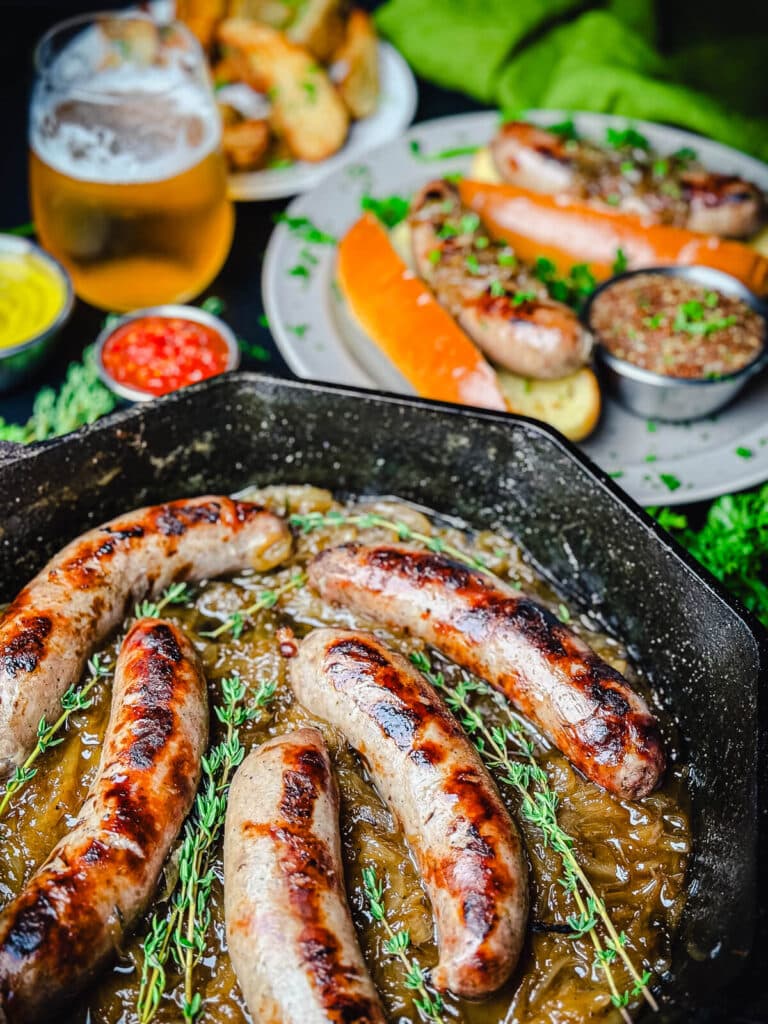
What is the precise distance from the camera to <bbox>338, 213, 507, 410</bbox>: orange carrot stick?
3.76 m

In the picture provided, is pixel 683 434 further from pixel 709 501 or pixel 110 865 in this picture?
pixel 110 865

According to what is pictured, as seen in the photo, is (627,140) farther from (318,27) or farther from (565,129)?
(318,27)

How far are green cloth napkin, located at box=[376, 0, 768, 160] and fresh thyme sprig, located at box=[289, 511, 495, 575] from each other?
3058 millimetres

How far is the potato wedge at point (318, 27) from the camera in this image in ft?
16.0

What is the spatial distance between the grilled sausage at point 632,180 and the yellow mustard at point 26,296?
88.6 inches

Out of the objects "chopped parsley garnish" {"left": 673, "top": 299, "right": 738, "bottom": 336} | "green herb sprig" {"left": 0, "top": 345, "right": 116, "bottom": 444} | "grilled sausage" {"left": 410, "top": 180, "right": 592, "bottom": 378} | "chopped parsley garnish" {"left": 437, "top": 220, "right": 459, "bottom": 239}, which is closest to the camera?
"green herb sprig" {"left": 0, "top": 345, "right": 116, "bottom": 444}

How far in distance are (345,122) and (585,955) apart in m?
4.02

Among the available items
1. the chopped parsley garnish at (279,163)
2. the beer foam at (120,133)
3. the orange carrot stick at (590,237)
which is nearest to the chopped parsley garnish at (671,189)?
the orange carrot stick at (590,237)

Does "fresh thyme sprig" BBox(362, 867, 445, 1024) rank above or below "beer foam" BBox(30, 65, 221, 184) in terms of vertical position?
below

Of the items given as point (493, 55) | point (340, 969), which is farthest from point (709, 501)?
point (493, 55)

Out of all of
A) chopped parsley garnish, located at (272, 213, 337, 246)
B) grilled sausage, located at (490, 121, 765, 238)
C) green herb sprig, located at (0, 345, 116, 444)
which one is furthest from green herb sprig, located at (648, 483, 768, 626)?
green herb sprig, located at (0, 345, 116, 444)

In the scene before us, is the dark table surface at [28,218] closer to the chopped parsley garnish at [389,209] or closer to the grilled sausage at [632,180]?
the chopped parsley garnish at [389,209]

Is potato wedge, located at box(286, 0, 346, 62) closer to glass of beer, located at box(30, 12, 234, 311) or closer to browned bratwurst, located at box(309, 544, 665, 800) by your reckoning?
glass of beer, located at box(30, 12, 234, 311)

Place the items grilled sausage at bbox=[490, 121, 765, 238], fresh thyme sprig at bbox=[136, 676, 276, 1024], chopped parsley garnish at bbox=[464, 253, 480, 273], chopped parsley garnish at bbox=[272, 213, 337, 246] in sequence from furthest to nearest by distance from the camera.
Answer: grilled sausage at bbox=[490, 121, 765, 238], chopped parsley garnish at bbox=[272, 213, 337, 246], chopped parsley garnish at bbox=[464, 253, 480, 273], fresh thyme sprig at bbox=[136, 676, 276, 1024]
